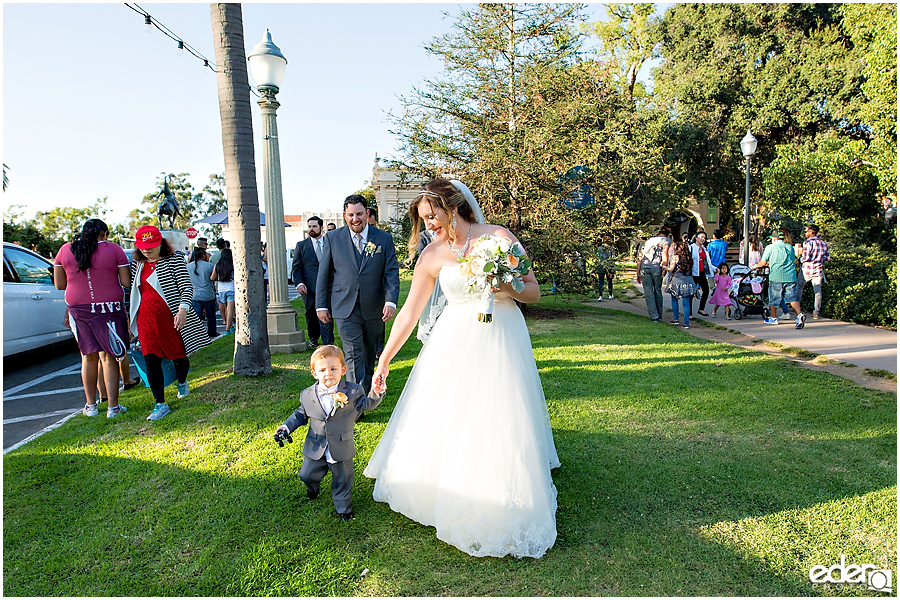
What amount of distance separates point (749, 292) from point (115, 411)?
11364 mm

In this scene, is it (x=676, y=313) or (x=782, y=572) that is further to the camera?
(x=676, y=313)

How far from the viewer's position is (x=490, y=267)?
11.0ft

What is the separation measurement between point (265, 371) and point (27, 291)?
165 inches

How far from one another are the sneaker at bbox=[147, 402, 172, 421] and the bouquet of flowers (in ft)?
12.2

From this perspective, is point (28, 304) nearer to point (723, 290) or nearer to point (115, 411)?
point (115, 411)

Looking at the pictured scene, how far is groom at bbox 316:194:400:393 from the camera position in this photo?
206 inches

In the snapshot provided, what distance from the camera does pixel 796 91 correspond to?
23.4 m

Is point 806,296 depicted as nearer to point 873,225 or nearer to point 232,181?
point 873,225

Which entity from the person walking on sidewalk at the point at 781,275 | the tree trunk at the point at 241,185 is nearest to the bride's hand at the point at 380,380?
the tree trunk at the point at 241,185

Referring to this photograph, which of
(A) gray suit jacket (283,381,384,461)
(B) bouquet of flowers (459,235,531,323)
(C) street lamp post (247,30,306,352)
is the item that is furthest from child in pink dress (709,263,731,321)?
(A) gray suit jacket (283,381,384,461)

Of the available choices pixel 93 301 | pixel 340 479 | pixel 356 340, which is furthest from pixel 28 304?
pixel 340 479

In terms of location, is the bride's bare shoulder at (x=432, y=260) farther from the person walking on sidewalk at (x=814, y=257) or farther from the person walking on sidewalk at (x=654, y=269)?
the person walking on sidewalk at (x=814, y=257)


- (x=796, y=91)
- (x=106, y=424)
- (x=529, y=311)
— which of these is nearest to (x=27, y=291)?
(x=106, y=424)

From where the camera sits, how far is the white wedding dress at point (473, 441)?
3.12 meters
